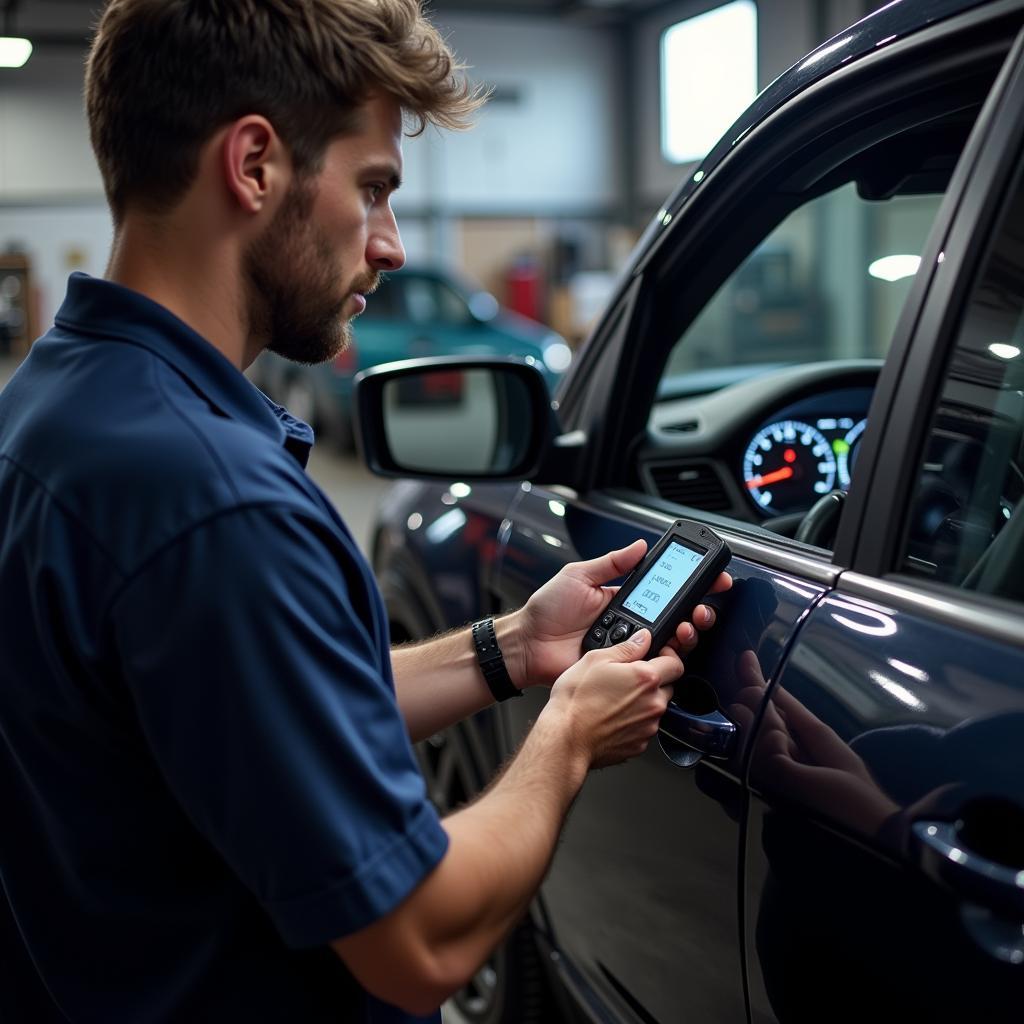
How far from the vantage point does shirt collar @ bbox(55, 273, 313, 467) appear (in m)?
1.13

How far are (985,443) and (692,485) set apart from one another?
3.12ft

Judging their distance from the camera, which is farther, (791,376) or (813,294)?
(813,294)

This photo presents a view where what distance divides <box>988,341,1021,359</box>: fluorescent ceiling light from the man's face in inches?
23.9

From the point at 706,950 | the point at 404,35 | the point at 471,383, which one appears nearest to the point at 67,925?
the point at 706,950

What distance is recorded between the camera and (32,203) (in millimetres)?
16328

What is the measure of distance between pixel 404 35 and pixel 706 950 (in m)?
1.02

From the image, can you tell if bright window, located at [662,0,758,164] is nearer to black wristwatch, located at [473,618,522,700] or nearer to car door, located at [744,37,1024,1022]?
black wristwatch, located at [473,618,522,700]

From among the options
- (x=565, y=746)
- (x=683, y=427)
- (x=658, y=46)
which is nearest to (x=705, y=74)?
(x=658, y=46)

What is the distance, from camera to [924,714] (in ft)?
3.43

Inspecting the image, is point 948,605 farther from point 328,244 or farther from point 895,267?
point 895,267

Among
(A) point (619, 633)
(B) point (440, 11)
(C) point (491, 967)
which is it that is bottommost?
(C) point (491, 967)

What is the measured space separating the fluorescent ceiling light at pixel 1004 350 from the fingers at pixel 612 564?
18.7 inches

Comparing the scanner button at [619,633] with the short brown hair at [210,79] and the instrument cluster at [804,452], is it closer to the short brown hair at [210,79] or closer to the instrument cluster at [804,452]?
the short brown hair at [210,79]

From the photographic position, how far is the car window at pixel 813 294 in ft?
42.2
